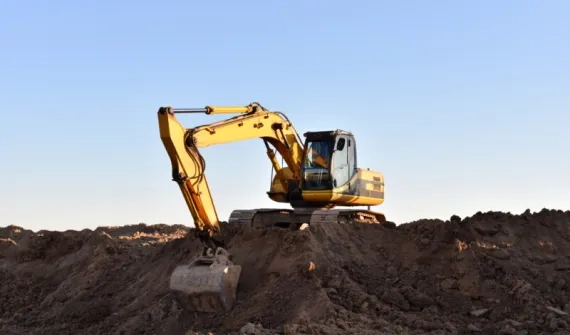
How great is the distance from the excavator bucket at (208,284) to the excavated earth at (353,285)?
23 cm

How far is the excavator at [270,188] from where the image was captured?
12398 millimetres

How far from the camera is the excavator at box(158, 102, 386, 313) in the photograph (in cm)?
1240

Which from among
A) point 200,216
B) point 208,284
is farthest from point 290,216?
point 208,284

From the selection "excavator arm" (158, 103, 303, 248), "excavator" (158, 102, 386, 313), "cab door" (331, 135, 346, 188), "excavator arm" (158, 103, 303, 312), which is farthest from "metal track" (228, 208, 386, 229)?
"excavator arm" (158, 103, 303, 312)

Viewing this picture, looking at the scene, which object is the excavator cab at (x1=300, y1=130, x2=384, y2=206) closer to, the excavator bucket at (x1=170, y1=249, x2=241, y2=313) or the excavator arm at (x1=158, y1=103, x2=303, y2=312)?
the excavator arm at (x1=158, y1=103, x2=303, y2=312)

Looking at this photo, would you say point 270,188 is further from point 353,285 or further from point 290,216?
point 353,285

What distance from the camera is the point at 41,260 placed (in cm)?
2030

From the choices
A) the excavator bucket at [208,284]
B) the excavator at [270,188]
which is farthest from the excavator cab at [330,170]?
Answer: the excavator bucket at [208,284]

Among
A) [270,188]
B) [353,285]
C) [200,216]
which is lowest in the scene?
[353,285]

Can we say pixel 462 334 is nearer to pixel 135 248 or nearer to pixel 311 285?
pixel 311 285

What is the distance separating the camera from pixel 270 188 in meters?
17.0

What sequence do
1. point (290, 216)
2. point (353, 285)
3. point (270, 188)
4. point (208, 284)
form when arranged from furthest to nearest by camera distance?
1. point (270, 188)
2. point (290, 216)
3. point (353, 285)
4. point (208, 284)

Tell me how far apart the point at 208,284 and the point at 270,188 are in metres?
4.96

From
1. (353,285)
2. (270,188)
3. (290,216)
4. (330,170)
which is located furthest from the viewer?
(270,188)
